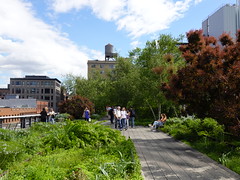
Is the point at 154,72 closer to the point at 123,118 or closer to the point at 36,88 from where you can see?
the point at 123,118

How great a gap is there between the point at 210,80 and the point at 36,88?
111 meters

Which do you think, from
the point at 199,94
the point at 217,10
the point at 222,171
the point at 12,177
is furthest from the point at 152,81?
the point at 217,10

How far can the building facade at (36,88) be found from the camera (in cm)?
11100

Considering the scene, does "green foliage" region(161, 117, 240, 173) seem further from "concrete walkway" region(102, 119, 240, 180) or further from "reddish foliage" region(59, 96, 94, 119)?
Answer: "reddish foliage" region(59, 96, 94, 119)

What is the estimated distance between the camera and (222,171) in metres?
6.14

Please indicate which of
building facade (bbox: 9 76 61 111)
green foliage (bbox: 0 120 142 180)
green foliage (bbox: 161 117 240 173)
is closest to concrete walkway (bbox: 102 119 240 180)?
green foliage (bbox: 161 117 240 173)

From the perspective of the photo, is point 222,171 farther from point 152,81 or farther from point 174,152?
point 152,81

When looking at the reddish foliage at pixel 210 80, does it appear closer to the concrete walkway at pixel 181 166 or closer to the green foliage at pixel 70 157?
the concrete walkway at pixel 181 166

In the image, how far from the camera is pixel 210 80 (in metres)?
8.72

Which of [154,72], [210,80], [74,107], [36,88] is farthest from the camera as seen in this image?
[36,88]

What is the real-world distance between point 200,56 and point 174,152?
3647 mm

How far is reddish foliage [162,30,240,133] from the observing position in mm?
8109

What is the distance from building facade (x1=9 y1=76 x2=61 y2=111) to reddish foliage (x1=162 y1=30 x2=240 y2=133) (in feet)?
348

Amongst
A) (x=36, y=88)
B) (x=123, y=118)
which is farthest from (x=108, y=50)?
(x=123, y=118)
